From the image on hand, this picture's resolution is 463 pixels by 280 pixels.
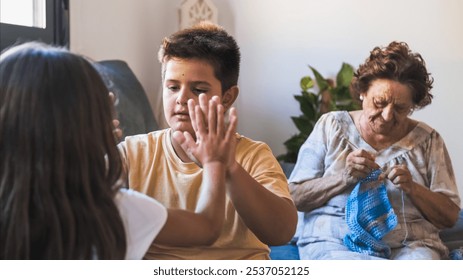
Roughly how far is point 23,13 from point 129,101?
0.39 metres

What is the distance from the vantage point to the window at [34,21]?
1362mm

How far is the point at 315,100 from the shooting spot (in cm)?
204

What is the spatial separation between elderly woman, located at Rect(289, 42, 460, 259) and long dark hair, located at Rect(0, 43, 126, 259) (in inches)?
25.7

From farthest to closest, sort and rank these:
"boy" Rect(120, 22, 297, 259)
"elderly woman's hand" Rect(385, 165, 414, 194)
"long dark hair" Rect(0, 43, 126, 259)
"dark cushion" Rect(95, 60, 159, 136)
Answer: "dark cushion" Rect(95, 60, 159, 136) → "elderly woman's hand" Rect(385, 165, 414, 194) → "boy" Rect(120, 22, 297, 259) → "long dark hair" Rect(0, 43, 126, 259)

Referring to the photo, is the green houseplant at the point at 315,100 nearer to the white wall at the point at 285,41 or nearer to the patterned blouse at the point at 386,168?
the white wall at the point at 285,41

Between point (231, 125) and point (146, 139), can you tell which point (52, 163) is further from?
point (146, 139)

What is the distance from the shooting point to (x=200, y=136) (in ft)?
2.64

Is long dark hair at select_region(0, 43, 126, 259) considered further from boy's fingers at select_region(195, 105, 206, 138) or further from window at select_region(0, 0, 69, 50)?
window at select_region(0, 0, 69, 50)

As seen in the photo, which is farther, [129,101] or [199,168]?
[129,101]

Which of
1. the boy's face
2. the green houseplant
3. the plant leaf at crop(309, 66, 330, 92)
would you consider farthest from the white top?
the plant leaf at crop(309, 66, 330, 92)

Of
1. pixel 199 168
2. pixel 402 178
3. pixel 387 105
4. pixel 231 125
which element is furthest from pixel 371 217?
pixel 231 125

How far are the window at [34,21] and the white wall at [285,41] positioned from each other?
5 cm

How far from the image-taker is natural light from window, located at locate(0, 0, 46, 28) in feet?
4.64
